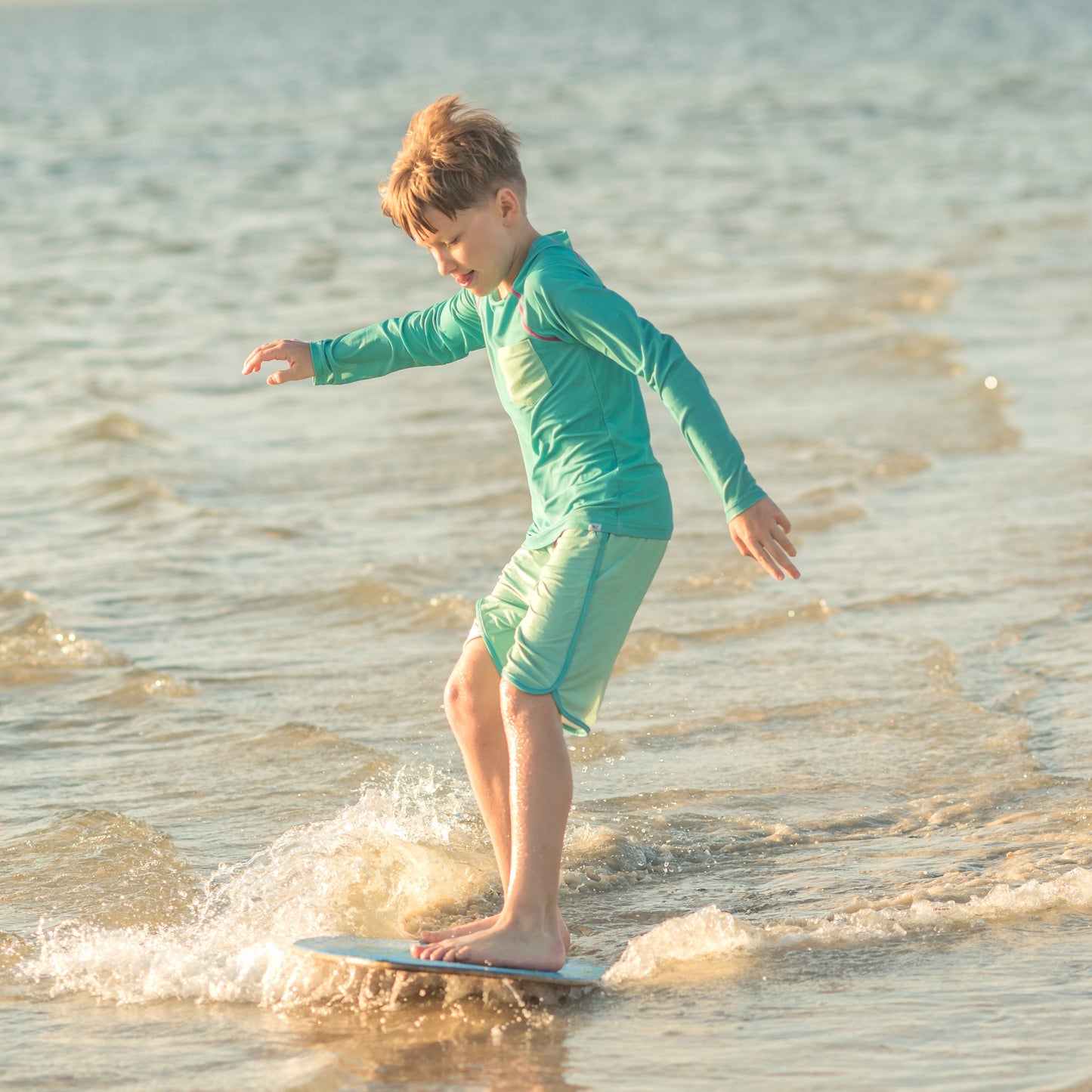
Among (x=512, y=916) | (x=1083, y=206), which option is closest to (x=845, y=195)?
(x=1083, y=206)

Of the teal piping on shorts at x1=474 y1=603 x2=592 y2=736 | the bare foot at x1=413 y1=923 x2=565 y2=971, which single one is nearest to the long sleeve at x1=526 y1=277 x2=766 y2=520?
the teal piping on shorts at x1=474 y1=603 x2=592 y2=736

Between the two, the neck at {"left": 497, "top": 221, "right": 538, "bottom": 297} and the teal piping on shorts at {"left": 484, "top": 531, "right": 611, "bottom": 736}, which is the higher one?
the neck at {"left": 497, "top": 221, "right": 538, "bottom": 297}

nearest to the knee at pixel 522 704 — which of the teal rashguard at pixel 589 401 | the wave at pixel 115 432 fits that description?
the teal rashguard at pixel 589 401

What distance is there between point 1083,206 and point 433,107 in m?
Result: 15.4

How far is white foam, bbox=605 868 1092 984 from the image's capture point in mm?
3453

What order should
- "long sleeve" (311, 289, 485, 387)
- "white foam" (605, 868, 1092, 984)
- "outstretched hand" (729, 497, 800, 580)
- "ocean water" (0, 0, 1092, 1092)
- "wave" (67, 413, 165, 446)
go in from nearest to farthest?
"outstretched hand" (729, 497, 800, 580) < "ocean water" (0, 0, 1092, 1092) < "white foam" (605, 868, 1092, 984) < "long sleeve" (311, 289, 485, 387) < "wave" (67, 413, 165, 446)

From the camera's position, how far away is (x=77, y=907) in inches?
155

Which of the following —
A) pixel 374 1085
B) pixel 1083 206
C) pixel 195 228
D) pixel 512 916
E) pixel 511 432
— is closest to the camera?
pixel 374 1085

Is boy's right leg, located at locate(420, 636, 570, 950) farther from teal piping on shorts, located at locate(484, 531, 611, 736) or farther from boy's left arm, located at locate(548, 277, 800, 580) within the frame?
boy's left arm, located at locate(548, 277, 800, 580)

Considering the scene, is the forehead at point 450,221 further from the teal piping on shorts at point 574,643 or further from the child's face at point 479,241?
the teal piping on shorts at point 574,643

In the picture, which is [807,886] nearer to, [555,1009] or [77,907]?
[555,1009]

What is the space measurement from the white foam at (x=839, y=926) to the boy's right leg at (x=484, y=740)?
20cm

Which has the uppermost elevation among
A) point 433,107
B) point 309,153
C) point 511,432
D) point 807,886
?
point 309,153

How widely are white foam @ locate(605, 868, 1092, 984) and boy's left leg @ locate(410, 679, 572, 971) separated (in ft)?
0.70
